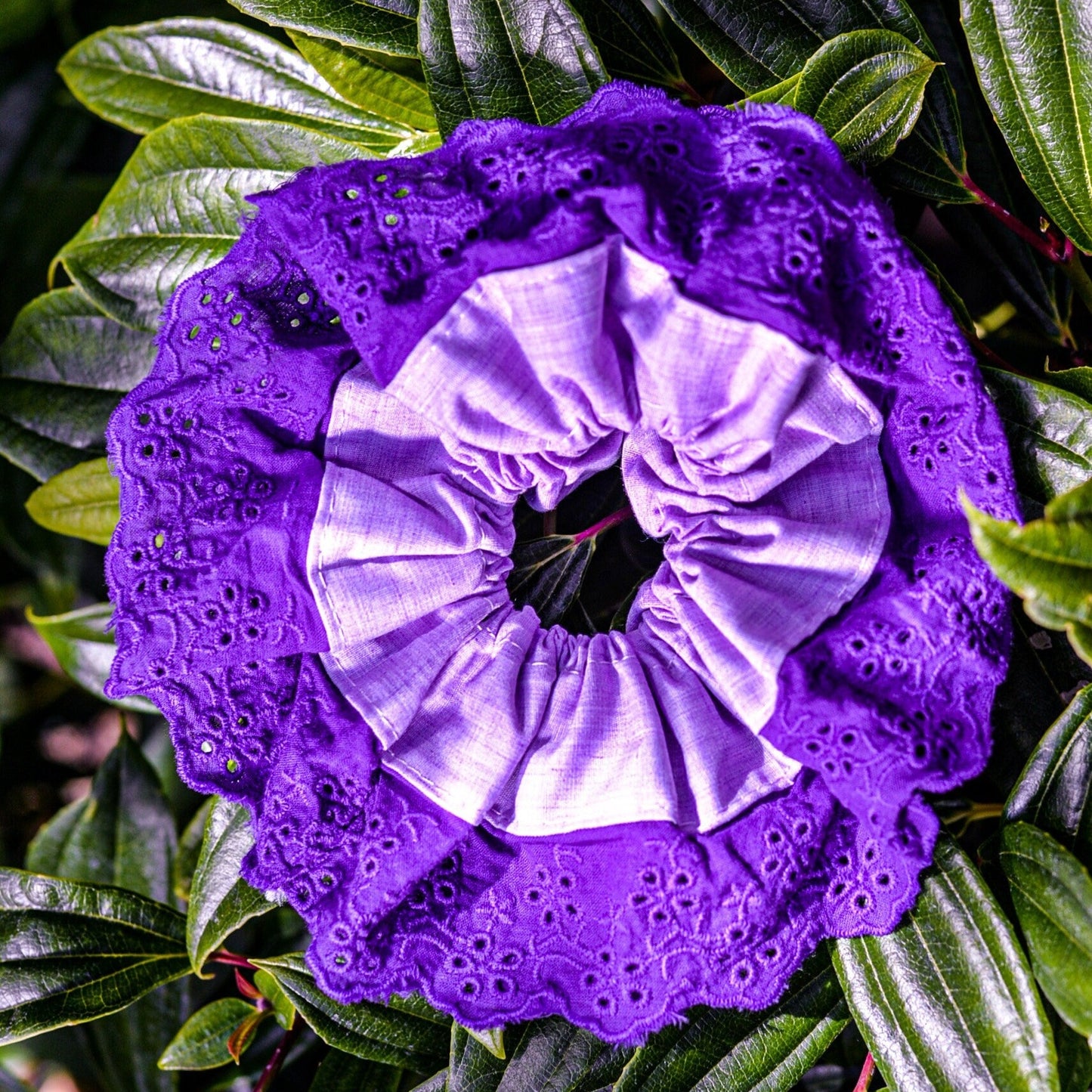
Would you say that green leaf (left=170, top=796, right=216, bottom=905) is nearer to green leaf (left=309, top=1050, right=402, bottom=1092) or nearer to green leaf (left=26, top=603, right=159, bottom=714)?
green leaf (left=26, top=603, right=159, bottom=714)

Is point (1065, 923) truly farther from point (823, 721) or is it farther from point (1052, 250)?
point (1052, 250)

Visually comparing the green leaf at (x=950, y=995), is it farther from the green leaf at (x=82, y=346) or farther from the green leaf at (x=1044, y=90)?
the green leaf at (x=82, y=346)

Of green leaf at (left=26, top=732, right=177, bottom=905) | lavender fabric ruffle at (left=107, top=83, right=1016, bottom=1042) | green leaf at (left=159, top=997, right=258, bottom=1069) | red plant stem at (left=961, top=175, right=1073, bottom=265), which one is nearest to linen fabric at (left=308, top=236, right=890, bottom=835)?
lavender fabric ruffle at (left=107, top=83, right=1016, bottom=1042)

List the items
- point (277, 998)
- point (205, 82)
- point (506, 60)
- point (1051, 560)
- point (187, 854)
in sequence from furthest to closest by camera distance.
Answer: point (187, 854) → point (205, 82) → point (277, 998) → point (506, 60) → point (1051, 560)

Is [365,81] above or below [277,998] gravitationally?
above

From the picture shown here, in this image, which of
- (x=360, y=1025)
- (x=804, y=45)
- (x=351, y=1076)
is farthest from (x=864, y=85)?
(x=351, y=1076)

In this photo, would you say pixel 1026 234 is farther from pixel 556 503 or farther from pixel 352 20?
pixel 352 20

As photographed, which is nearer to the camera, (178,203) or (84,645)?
(178,203)

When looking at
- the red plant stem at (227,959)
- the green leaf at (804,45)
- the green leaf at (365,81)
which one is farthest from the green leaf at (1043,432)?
the red plant stem at (227,959)

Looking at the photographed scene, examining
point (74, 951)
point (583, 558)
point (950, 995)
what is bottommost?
point (74, 951)
